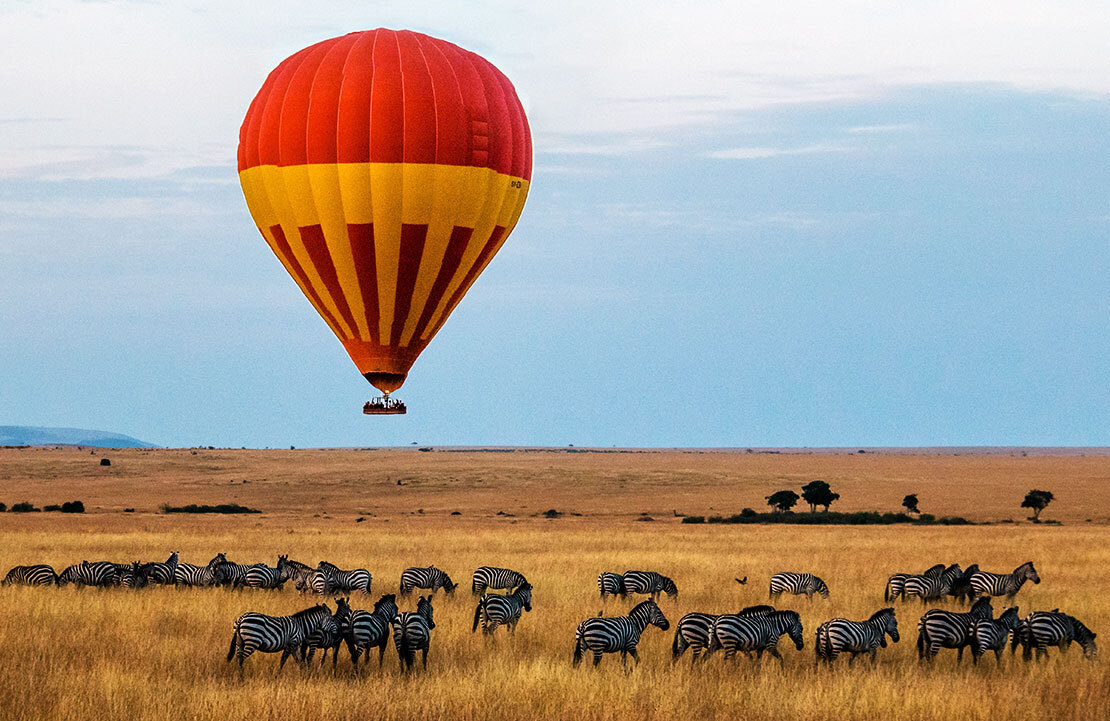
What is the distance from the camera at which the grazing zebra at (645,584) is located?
78.3ft

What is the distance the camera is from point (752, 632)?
16.7 metres

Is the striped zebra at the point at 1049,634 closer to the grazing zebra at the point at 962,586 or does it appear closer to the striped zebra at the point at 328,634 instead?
the grazing zebra at the point at 962,586

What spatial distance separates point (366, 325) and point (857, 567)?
50.0 ft

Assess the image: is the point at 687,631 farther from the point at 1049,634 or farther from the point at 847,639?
the point at 1049,634

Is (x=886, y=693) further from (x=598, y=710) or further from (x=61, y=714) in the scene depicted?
(x=61, y=714)

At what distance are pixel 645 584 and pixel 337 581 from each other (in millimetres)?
6362

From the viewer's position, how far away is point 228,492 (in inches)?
3479

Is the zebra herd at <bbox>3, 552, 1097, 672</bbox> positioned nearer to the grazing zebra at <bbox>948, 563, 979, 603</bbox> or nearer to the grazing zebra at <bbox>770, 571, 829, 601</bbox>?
the grazing zebra at <bbox>948, 563, 979, 603</bbox>

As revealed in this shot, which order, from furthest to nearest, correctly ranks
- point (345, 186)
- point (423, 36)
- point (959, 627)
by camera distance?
point (423, 36)
point (345, 186)
point (959, 627)

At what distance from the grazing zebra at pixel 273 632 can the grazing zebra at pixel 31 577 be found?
10.6 meters

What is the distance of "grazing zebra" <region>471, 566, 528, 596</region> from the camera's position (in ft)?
80.8

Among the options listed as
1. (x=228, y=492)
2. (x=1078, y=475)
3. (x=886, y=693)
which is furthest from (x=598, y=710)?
(x=1078, y=475)

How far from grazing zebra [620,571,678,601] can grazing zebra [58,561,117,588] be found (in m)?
10.9

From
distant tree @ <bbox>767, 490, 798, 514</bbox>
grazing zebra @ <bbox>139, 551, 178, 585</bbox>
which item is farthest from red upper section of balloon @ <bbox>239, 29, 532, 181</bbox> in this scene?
distant tree @ <bbox>767, 490, 798, 514</bbox>
